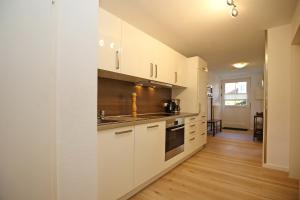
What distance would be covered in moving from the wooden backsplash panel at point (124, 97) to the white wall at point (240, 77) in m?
4.35

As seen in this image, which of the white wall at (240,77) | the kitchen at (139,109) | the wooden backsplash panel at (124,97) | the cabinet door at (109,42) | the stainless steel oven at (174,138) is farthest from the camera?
the white wall at (240,77)

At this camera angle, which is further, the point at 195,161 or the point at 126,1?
the point at 195,161

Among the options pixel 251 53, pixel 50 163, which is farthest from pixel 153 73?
pixel 251 53

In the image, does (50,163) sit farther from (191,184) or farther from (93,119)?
(191,184)

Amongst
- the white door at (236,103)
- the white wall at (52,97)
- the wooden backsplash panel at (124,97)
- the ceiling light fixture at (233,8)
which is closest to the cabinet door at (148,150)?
the wooden backsplash panel at (124,97)

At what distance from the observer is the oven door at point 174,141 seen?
236cm

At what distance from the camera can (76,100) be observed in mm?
790

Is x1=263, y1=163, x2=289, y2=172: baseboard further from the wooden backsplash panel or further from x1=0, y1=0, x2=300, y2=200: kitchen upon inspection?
the wooden backsplash panel

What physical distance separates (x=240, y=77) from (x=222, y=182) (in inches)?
231

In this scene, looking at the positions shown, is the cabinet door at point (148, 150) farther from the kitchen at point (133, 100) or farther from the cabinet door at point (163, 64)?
the cabinet door at point (163, 64)

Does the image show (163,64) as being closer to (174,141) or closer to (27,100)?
(174,141)

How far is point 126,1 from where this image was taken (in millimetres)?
1915

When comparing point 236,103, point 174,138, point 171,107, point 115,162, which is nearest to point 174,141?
point 174,138

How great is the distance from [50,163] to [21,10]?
0.89m
